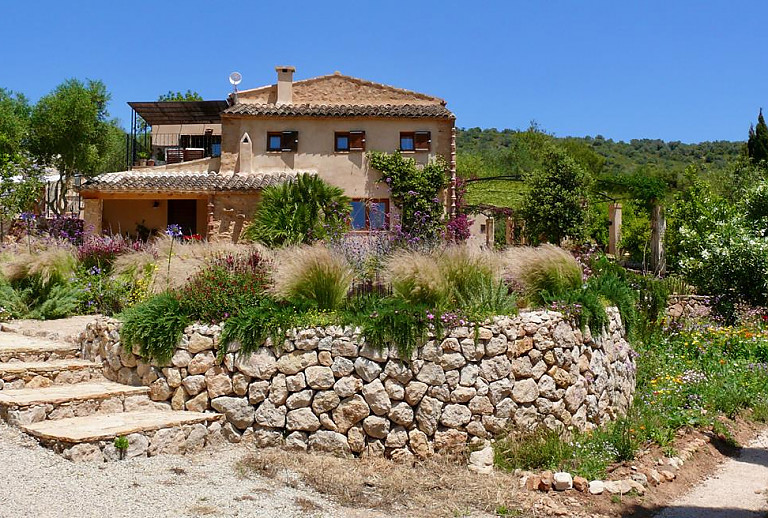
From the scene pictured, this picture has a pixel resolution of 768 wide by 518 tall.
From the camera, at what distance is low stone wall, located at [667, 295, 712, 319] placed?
15.7 metres

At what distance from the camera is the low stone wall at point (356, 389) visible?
315 inches

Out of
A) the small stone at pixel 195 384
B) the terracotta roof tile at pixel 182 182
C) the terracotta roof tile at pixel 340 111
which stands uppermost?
the terracotta roof tile at pixel 340 111

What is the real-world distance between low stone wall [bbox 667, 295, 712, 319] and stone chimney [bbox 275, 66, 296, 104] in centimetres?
1351

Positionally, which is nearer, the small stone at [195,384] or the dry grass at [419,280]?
the small stone at [195,384]

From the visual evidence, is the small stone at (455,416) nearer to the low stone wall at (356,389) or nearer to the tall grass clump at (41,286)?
the low stone wall at (356,389)

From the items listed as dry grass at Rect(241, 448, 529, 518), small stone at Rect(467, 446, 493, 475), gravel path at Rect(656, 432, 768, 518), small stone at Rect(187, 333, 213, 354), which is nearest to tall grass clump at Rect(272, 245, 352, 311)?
small stone at Rect(187, 333, 213, 354)

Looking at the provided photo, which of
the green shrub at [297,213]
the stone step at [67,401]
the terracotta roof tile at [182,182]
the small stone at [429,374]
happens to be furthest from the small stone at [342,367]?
the terracotta roof tile at [182,182]

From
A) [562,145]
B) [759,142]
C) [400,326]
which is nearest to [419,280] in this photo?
[400,326]

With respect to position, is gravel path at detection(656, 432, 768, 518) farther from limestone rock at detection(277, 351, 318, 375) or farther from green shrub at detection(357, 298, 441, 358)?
limestone rock at detection(277, 351, 318, 375)

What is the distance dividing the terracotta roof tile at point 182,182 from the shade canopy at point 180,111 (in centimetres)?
448

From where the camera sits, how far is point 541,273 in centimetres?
999

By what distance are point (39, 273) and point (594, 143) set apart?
6452cm

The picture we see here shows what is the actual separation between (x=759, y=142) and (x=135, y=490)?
3738cm

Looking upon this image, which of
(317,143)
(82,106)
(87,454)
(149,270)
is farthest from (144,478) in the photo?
(82,106)
